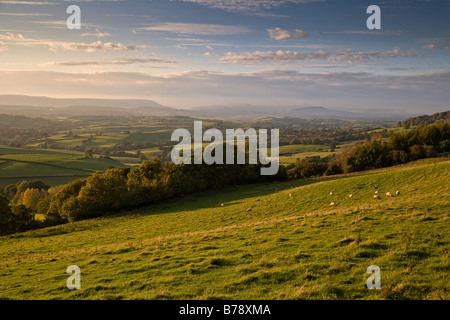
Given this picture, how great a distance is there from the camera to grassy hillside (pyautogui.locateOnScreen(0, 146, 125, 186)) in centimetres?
8179

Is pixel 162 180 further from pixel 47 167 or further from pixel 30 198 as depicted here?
pixel 47 167

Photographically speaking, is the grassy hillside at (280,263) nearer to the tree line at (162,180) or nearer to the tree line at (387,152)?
the tree line at (162,180)

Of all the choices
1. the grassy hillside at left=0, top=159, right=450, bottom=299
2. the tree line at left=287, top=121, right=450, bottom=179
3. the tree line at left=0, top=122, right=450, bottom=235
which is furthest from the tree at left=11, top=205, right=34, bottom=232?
the tree line at left=287, top=121, right=450, bottom=179

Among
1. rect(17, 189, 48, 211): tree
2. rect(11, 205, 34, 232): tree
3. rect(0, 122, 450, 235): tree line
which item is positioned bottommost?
rect(17, 189, 48, 211): tree

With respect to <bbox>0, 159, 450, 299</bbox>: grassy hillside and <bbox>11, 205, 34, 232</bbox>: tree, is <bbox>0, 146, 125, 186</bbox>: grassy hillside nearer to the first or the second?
<bbox>11, 205, 34, 232</bbox>: tree

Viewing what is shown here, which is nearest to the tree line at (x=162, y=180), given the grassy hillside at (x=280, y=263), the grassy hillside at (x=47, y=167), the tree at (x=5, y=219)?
the tree at (x=5, y=219)

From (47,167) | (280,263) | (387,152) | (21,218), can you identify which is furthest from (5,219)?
(387,152)

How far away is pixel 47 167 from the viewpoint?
89.7 m

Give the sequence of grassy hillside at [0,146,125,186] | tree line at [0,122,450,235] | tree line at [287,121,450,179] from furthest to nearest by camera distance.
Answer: grassy hillside at [0,146,125,186]
tree line at [287,121,450,179]
tree line at [0,122,450,235]

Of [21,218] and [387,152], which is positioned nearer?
[21,218]

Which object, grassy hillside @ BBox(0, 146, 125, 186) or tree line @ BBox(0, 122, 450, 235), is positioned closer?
tree line @ BBox(0, 122, 450, 235)

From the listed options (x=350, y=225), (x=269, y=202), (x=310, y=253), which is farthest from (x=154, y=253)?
(x=269, y=202)

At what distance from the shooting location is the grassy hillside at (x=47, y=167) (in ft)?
268
